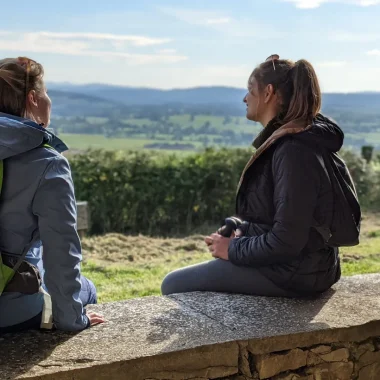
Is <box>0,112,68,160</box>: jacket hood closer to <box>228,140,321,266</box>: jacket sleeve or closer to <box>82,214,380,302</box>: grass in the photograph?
<box>228,140,321,266</box>: jacket sleeve

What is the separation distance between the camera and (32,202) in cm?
252

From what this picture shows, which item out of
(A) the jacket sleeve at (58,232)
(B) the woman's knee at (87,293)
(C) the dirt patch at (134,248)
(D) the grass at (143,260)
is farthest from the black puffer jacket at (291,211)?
(C) the dirt patch at (134,248)

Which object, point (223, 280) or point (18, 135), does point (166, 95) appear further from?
point (18, 135)

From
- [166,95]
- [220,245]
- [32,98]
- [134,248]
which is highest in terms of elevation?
[166,95]

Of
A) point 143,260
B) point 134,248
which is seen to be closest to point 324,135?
point 143,260

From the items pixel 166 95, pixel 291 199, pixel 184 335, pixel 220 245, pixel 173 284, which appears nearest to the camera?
pixel 184 335

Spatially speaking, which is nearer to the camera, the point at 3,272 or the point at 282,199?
the point at 3,272

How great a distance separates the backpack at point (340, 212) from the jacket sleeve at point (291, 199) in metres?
0.11

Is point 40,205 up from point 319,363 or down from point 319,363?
up

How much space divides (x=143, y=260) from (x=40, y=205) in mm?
5030

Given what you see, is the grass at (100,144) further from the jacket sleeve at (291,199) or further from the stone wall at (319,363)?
the stone wall at (319,363)

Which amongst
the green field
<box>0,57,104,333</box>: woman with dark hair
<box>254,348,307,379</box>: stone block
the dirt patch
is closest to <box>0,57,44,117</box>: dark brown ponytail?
<box>0,57,104,333</box>: woman with dark hair

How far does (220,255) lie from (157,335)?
701mm

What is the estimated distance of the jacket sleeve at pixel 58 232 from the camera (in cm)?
250
